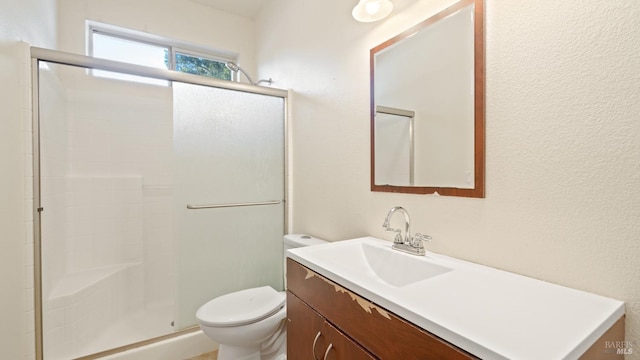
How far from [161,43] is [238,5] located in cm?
80

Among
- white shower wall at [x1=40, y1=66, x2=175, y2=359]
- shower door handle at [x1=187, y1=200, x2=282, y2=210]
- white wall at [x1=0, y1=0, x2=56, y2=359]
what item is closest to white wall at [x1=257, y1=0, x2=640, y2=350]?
shower door handle at [x1=187, y1=200, x2=282, y2=210]

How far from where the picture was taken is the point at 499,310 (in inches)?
24.8

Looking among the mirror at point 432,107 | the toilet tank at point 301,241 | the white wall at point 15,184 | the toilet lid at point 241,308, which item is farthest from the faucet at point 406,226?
the white wall at point 15,184

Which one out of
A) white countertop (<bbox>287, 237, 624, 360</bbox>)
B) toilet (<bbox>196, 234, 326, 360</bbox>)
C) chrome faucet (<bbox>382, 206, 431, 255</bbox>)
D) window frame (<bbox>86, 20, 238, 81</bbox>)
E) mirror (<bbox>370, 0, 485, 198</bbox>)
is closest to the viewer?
white countertop (<bbox>287, 237, 624, 360</bbox>)

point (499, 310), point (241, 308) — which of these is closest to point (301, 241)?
point (241, 308)

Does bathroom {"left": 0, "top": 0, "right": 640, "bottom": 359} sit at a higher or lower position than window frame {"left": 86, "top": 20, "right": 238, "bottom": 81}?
lower

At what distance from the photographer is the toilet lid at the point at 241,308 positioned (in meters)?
1.43

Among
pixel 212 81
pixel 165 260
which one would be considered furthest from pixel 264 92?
pixel 165 260

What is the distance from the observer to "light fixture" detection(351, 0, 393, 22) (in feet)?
4.02

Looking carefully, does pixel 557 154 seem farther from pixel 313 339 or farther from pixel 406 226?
pixel 313 339

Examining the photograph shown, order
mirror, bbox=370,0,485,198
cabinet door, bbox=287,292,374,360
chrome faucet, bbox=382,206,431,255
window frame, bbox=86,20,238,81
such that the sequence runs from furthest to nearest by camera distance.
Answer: window frame, bbox=86,20,238,81 < chrome faucet, bbox=382,206,431,255 < mirror, bbox=370,0,485,198 < cabinet door, bbox=287,292,374,360

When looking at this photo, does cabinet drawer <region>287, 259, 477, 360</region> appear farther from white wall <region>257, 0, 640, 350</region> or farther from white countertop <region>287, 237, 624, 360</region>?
white wall <region>257, 0, 640, 350</region>

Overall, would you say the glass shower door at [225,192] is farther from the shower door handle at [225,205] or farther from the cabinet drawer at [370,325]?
the cabinet drawer at [370,325]

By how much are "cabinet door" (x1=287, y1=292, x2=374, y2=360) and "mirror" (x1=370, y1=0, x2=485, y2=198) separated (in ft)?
2.08
